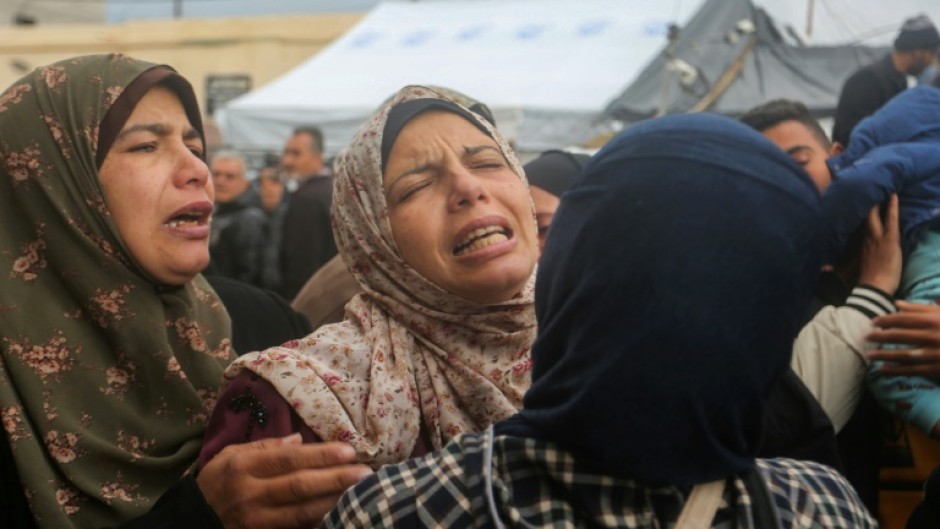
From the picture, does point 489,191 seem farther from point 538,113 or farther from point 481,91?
point 481,91

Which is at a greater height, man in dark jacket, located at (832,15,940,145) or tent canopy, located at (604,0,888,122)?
man in dark jacket, located at (832,15,940,145)

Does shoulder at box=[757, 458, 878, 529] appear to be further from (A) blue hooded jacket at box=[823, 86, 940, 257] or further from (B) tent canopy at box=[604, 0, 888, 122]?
(B) tent canopy at box=[604, 0, 888, 122]

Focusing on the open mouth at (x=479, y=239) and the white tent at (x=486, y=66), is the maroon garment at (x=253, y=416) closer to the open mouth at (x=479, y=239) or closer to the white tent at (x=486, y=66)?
the open mouth at (x=479, y=239)

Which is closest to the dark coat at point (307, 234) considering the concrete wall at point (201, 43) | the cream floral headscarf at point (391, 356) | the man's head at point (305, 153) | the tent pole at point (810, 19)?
the man's head at point (305, 153)

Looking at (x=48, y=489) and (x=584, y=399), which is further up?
(x=584, y=399)

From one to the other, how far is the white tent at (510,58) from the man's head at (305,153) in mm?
1741

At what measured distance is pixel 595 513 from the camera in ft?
4.29

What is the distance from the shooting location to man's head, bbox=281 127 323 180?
7.33 meters

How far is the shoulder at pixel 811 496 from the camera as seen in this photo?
1365 millimetres

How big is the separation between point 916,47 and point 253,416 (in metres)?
4.33

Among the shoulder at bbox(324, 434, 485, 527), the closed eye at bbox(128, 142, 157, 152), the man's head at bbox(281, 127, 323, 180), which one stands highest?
the closed eye at bbox(128, 142, 157, 152)

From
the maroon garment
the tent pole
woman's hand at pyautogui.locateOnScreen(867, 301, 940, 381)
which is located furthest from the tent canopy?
the maroon garment

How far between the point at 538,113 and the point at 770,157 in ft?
25.2

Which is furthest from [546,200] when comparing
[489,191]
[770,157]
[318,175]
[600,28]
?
[600,28]
